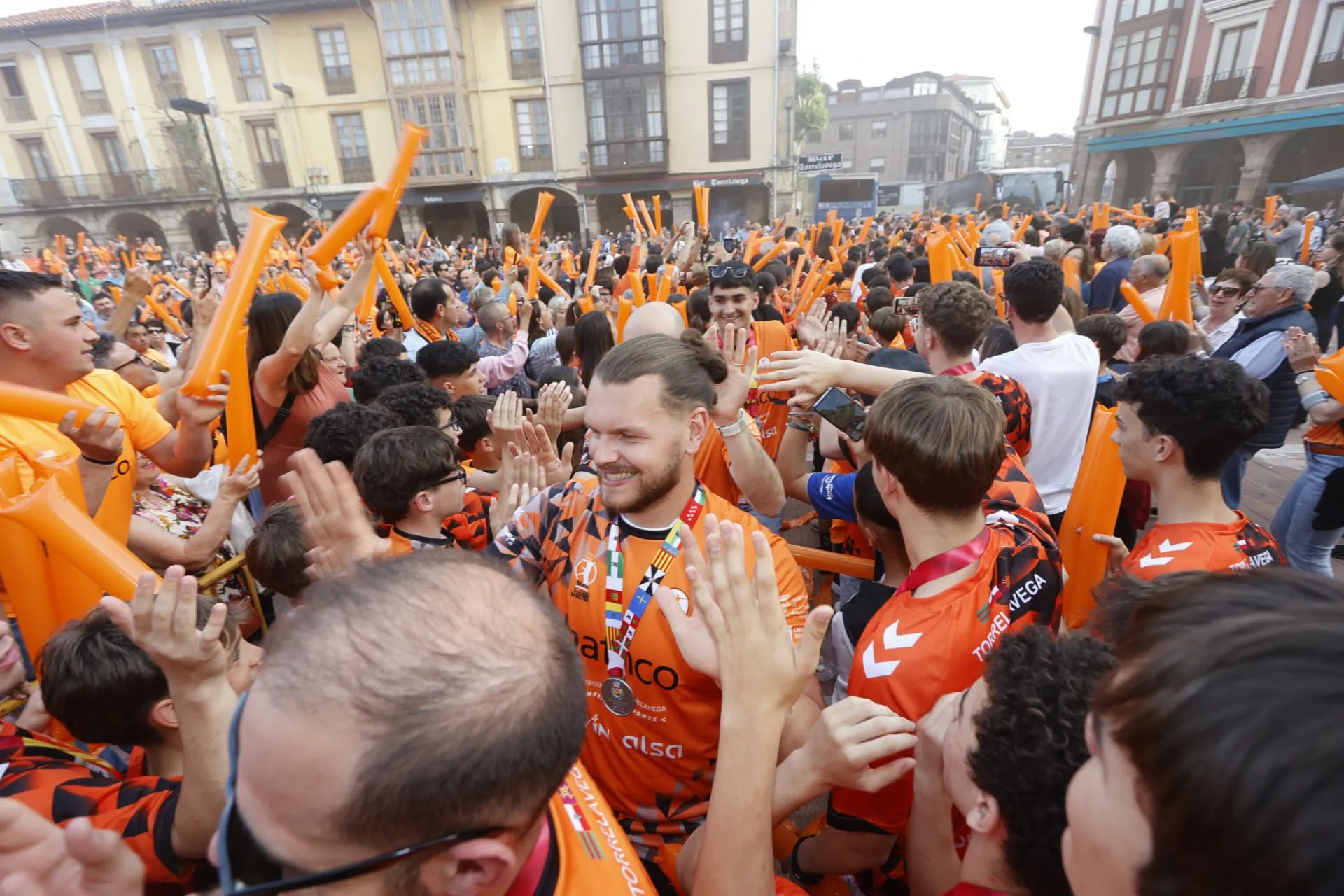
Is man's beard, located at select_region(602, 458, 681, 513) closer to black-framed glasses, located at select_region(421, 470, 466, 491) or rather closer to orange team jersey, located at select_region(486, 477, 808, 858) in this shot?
orange team jersey, located at select_region(486, 477, 808, 858)

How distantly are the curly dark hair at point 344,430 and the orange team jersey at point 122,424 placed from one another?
2.31ft

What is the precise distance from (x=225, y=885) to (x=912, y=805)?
1.32 metres

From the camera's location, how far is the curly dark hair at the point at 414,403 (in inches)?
124

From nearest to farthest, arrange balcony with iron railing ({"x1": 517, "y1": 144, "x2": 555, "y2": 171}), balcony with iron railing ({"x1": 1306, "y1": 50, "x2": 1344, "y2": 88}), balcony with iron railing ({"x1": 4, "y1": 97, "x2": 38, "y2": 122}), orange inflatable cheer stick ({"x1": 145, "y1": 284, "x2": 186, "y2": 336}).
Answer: orange inflatable cheer stick ({"x1": 145, "y1": 284, "x2": 186, "y2": 336}), balcony with iron railing ({"x1": 1306, "y1": 50, "x2": 1344, "y2": 88}), balcony with iron railing ({"x1": 4, "y1": 97, "x2": 38, "y2": 122}), balcony with iron railing ({"x1": 517, "y1": 144, "x2": 555, "y2": 171})

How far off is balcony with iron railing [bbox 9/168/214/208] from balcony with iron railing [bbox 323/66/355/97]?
815 centimetres

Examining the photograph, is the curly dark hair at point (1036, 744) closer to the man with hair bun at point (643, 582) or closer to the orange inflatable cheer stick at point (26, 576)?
Answer: the man with hair bun at point (643, 582)

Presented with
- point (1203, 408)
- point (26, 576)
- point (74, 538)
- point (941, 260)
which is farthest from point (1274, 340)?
point (26, 576)

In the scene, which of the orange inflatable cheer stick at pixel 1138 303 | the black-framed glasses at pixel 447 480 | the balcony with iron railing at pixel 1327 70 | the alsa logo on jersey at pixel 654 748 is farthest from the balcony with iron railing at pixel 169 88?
the balcony with iron railing at pixel 1327 70

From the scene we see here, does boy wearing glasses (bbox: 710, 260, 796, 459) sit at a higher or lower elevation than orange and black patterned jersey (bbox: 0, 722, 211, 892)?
higher

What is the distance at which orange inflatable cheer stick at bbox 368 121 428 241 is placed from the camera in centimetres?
321

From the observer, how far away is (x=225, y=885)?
80 cm

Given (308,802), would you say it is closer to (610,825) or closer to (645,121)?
(610,825)

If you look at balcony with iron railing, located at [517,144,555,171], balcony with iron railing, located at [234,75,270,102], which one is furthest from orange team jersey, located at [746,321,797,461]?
balcony with iron railing, located at [234,75,270,102]

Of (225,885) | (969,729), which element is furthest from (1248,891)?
(225,885)
